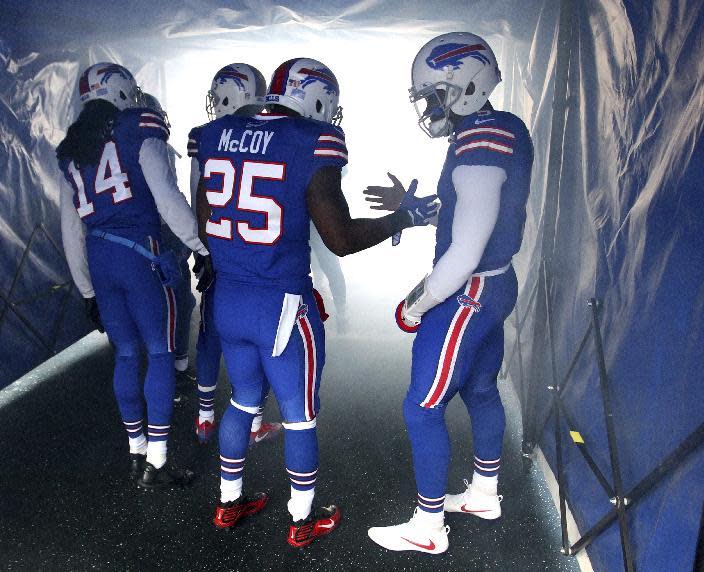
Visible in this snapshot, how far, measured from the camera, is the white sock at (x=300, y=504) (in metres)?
2.10

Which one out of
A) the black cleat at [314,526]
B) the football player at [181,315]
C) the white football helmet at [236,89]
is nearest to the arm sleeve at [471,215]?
the black cleat at [314,526]

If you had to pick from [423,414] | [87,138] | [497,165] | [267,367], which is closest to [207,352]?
[267,367]

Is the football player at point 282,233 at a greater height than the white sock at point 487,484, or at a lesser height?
greater

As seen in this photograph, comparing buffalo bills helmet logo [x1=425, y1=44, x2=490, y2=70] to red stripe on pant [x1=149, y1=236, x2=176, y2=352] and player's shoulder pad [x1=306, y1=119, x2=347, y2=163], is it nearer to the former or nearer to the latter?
player's shoulder pad [x1=306, y1=119, x2=347, y2=163]

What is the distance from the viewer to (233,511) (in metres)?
2.22

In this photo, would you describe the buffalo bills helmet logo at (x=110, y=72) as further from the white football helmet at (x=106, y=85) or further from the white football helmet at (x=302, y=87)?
the white football helmet at (x=302, y=87)

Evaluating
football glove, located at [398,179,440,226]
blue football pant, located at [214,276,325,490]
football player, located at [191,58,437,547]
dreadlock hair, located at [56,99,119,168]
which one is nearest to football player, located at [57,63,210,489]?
dreadlock hair, located at [56,99,119,168]

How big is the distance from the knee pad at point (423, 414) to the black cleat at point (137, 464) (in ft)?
4.45

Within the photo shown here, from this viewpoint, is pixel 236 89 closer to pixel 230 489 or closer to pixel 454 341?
pixel 454 341

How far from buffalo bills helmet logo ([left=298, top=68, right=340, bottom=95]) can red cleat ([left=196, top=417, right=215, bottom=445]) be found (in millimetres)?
1869

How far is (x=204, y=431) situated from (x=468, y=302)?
67.0 inches

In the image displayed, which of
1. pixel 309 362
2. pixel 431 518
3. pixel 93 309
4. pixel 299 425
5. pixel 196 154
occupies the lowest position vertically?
pixel 431 518

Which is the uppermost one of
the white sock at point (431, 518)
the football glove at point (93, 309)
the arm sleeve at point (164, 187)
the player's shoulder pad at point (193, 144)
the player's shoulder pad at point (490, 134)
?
the player's shoulder pad at point (490, 134)

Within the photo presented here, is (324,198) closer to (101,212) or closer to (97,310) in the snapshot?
(101,212)
